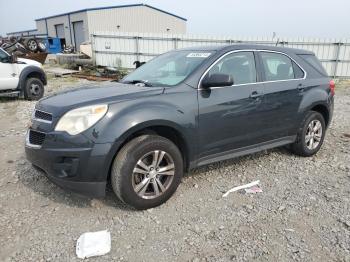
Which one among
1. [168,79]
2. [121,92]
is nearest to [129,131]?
[121,92]

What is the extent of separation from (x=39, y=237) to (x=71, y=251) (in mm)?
409

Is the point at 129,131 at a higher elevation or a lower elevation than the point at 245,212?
higher

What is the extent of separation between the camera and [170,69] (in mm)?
4281

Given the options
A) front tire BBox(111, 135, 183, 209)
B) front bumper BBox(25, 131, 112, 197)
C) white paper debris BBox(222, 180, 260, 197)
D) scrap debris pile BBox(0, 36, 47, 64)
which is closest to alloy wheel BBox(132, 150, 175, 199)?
front tire BBox(111, 135, 183, 209)

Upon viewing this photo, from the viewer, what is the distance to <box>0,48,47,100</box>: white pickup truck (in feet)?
31.7

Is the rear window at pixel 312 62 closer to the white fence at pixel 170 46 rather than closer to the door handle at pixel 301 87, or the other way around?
the door handle at pixel 301 87

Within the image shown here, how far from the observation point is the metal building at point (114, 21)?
33812 millimetres

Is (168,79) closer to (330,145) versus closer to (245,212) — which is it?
(245,212)

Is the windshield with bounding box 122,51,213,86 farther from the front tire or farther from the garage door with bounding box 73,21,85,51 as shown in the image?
the garage door with bounding box 73,21,85,51

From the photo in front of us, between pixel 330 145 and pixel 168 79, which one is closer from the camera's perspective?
pixel 168 79

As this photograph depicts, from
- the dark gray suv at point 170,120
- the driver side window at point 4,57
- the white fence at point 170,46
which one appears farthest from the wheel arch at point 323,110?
the white fence at point 170,46

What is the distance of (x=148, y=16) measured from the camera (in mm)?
37031

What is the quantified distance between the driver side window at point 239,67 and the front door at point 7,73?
25.1 feet

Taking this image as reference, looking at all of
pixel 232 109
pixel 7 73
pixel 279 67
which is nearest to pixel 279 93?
pixel 279 67
